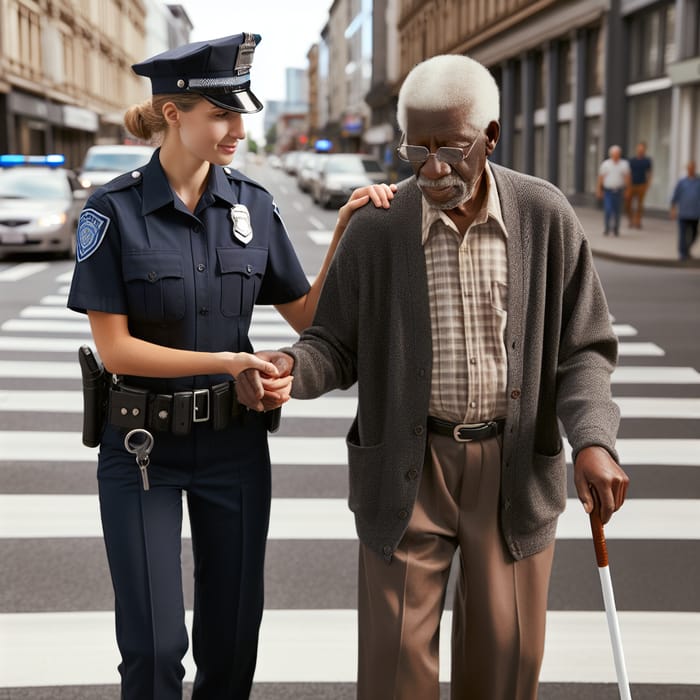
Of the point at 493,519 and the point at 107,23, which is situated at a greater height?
A: the point at 107,23

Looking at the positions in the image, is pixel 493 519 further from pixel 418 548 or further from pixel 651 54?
pixel 651 54

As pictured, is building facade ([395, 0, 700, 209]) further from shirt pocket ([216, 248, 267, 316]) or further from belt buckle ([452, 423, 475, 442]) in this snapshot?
belt buckle ([452, 423, 475, 442])

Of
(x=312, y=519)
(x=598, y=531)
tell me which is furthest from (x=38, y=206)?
(x=598, y=531)

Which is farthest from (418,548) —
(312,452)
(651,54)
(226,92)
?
(651,54)

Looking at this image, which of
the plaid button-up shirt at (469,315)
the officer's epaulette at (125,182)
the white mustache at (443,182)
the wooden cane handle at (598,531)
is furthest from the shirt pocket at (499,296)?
the officer's epaulette at (125,182)

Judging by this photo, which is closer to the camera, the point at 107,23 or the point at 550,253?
the point at 550,253

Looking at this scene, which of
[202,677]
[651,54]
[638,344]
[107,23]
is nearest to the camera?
[202,677]

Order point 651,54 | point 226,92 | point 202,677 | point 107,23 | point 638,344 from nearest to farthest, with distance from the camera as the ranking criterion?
point 226,92 → point 202,677 → point 638,344 → point 651,54 → point 107,23

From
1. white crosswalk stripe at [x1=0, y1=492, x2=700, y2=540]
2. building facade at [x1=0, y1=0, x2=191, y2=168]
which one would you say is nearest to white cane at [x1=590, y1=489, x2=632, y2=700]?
white crosswalk stripe at [x1=0, y1=492, x2=700, y2=540]

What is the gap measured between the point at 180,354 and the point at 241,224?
17.3 inches

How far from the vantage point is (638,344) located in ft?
39.4

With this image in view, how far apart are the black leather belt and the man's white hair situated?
0.72 metres

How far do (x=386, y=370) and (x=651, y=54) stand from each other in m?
30.6

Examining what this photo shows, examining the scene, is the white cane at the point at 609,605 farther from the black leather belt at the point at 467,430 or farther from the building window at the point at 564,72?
the building window at the point at 564,72
